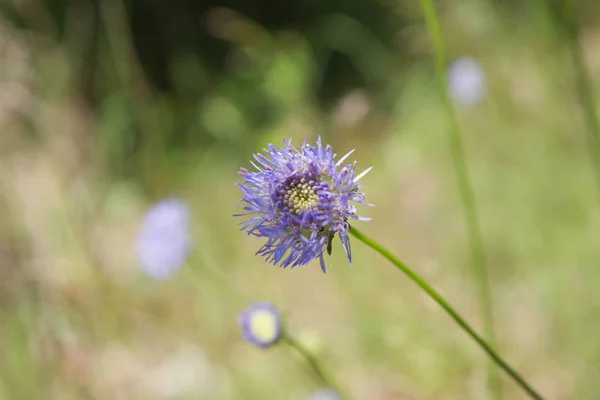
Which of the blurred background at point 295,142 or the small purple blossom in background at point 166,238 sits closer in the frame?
the blurred background at point 295,142

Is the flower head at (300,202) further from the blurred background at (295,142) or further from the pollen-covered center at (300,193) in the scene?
the blurred background at (295,142)

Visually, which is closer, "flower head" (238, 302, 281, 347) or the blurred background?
"flower head" (238, 302, 281, 347)

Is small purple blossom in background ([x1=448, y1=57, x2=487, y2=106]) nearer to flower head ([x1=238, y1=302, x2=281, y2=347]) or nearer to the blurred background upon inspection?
the blurred background

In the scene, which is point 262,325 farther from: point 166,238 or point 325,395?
point 166,238

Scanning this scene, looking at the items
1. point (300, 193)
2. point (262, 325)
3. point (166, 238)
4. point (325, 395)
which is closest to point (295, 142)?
point (166, 238)

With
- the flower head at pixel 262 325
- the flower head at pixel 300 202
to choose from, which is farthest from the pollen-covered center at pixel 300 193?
the flower head at pixel 262 325

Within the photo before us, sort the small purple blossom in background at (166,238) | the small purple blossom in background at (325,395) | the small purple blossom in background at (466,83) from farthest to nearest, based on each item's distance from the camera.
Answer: the small purple blossom in background at (466,83), the small purple blossom in background at (166,238), the small purple blossom in background at (325,395)

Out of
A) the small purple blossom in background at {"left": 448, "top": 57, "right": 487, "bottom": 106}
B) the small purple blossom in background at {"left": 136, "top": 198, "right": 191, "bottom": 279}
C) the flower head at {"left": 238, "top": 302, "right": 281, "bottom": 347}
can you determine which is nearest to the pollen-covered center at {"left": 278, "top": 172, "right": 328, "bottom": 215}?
the flower head at {"left": 238, "top": 302, "right": 281, "bottom": 347}
